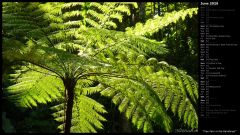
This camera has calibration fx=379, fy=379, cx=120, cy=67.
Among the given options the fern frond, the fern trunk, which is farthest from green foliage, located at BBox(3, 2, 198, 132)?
the fern trunk

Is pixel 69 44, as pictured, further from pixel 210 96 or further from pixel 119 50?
pixel 210 96

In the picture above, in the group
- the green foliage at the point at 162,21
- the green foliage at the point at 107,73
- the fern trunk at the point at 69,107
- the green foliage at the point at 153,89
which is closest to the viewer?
the fern trunk at the point at 69,107

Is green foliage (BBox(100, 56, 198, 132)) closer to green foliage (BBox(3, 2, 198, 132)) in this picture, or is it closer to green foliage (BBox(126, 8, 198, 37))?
green foliage (BBox(3, 2, 198, 132))

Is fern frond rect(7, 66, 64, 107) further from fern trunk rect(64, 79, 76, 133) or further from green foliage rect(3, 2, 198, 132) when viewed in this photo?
fern trunk rect(64, 79, 76, 133)

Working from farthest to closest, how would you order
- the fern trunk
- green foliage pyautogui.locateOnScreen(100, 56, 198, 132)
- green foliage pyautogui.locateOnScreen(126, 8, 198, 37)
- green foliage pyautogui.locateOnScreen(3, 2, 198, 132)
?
green foliage pyautogui.locateOnScreen(126, 8, 198, 37) → green foliage pyautogui.locateOnScreen(100, 56, 198, 132) → green foliage pyautogui.locateOnScreen(3, 2, 198, 132) → the fern trunk

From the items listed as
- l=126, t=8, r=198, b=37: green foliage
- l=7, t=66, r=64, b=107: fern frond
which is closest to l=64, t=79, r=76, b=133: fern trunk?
l=7, t=66, r=64, b=107: fern frond

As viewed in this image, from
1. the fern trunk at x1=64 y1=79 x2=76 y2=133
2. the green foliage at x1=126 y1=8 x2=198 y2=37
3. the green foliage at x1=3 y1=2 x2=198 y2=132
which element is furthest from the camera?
the green foliage at x1=126 y1=8 x2=198 y2=37

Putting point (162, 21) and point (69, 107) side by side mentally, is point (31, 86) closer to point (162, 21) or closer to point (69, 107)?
point (69, 107)

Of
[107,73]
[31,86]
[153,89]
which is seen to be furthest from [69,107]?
[153,89]

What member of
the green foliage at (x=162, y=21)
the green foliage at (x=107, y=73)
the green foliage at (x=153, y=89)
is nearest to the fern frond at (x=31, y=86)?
the green foliage at (x=107, y=73)

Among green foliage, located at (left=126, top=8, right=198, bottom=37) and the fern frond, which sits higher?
green foliage, located at (left=126, top=8, right=198, bottom=37)

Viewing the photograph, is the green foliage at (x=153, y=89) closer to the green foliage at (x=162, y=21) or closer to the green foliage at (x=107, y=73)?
the green foliage at (x=107, y=73)

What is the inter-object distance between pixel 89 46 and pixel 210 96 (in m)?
0.91

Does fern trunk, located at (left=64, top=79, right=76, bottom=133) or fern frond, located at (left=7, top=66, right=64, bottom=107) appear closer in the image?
fern trunk, located at (left=64, top=79, right=76, bottom=133)
